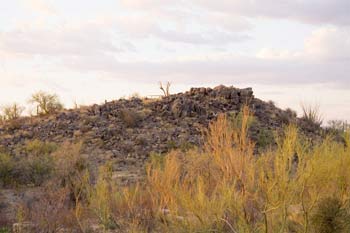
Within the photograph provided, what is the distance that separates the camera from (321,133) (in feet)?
122

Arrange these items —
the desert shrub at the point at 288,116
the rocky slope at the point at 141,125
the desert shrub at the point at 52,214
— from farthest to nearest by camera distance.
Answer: the desert shrub at the point at 288,116 < the rocky slope at the point at 141,125 < the desert shrub at the point at 52,214

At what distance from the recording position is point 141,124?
1515 inches

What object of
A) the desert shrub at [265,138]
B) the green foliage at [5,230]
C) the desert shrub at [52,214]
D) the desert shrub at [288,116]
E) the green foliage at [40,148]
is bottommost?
the green foliage at [5,230]

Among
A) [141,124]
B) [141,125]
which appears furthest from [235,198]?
[141,124]

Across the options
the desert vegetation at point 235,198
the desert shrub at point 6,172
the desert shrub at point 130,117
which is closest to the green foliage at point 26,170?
the desert shrub at point 6,172

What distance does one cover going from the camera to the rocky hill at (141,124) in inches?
1331

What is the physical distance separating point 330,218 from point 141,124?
26.9 meters

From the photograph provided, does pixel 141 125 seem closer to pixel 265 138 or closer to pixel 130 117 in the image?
pixel 130 117

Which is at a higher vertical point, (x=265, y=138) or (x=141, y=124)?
(x=141, y=124)

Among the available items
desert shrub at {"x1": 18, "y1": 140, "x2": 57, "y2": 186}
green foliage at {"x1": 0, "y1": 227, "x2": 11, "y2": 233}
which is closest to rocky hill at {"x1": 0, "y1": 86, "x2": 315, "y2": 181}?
desert shrub at {"x1": 18, "y1": 140, "x2": 57, "y2": 186}

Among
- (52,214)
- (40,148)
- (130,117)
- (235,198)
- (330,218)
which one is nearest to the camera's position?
(330,218)

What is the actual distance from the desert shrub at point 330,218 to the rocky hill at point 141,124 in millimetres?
19105

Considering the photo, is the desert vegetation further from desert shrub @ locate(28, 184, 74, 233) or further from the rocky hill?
the rocky hill

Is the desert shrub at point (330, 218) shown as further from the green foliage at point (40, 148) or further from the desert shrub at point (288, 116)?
the desert shrub at point (288, 116)
